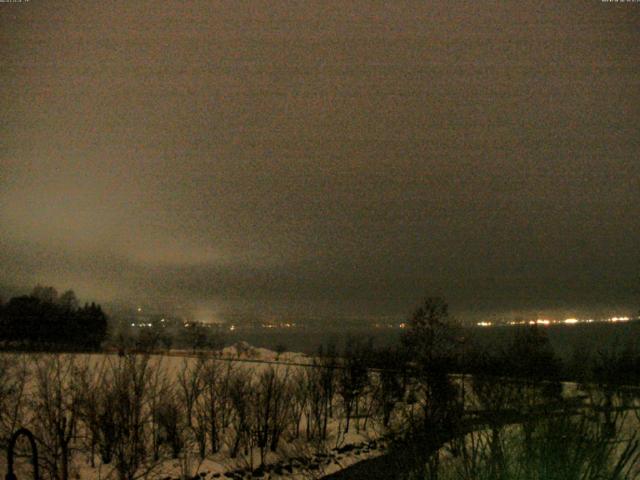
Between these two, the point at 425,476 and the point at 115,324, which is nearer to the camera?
the point at 425,476

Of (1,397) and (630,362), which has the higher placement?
(630,362)

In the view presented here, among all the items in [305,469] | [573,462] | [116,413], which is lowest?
[305,469]

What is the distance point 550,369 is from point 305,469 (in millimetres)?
13458

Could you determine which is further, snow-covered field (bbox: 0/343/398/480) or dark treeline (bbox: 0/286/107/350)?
dark treeline (bbox: 0/286/107/350)

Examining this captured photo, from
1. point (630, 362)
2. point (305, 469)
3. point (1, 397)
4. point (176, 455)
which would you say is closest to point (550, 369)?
point (630, 362)

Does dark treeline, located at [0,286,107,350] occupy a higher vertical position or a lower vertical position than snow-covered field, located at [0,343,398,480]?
higher

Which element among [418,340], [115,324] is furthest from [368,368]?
[115,324]

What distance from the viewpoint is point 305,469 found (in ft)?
75.0

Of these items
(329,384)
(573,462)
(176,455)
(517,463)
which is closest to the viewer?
(573,462)

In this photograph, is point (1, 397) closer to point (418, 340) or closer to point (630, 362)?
point (418, 340)

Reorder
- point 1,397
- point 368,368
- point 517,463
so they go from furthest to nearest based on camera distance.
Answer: point 368,368 < point 1,397 < point 517,463

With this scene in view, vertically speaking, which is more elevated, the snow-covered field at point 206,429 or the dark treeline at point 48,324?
the dark treeline at point 48,324

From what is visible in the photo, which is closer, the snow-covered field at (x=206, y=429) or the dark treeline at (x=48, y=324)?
the snow-covered field at (x=206, y=429)

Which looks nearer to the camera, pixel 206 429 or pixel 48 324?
pixel 206 429
